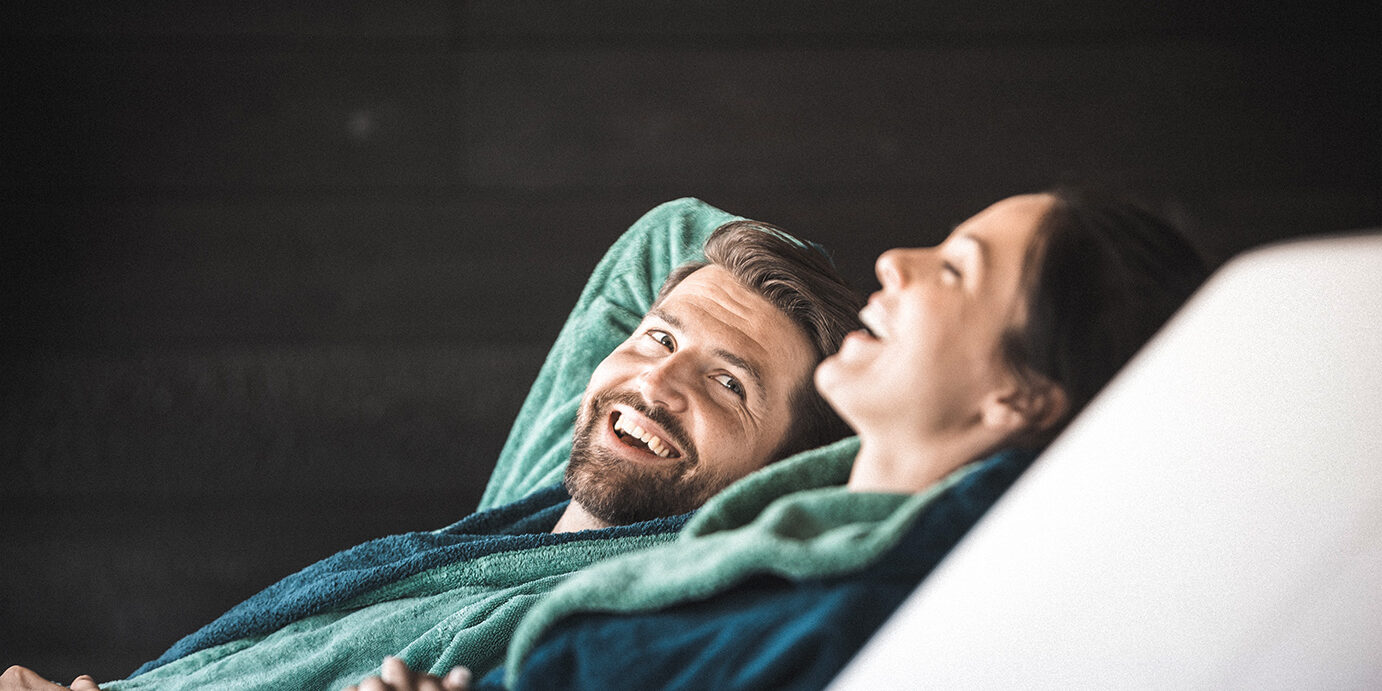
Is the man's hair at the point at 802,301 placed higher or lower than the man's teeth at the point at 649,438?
higher

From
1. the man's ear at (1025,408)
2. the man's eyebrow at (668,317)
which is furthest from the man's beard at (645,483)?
the man's ear at (1025,408)

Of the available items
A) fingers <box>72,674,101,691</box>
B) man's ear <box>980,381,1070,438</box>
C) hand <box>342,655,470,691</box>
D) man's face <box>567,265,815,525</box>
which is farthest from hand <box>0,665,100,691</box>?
man's ear <box>980,381,1070,438</box>

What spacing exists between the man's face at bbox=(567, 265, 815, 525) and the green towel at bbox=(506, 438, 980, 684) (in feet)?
1.33

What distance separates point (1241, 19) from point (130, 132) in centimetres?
163

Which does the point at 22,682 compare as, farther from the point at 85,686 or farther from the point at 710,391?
the point at 710,391

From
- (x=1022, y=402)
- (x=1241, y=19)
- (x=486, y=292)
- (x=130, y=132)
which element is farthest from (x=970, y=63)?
(x=130, y=132)

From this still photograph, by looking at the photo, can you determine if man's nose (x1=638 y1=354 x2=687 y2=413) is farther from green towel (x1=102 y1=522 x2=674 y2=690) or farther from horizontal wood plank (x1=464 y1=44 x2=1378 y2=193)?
horizontal wood plank (x1=464 y1=44 x2=1378 y2=193)

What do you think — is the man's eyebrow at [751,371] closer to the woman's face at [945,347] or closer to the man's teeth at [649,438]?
the man's teeth at [649,438]

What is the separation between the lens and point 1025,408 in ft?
2.12

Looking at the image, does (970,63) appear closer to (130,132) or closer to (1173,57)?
(1173,57)

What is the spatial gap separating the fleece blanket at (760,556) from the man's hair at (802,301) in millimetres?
474

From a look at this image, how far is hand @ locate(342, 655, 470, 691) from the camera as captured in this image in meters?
0.71

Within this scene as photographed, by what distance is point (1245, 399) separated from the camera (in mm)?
514

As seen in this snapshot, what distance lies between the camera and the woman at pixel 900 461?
573 mm
